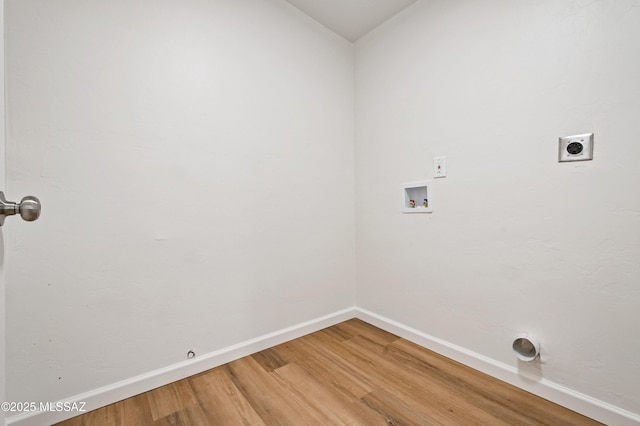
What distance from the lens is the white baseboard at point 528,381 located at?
118cm

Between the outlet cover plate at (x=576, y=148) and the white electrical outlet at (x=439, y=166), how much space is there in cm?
55

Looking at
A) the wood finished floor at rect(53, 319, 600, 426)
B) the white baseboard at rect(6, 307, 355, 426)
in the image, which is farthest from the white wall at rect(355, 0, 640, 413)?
the white baseboard at rect(6, 307, 355, 426)

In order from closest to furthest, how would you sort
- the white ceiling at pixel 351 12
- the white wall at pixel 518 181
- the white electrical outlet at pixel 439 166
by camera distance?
the white wall at pixel 518 181
the white electrical outlet at pixel 439 166
the white ceiling at pixel 351 12

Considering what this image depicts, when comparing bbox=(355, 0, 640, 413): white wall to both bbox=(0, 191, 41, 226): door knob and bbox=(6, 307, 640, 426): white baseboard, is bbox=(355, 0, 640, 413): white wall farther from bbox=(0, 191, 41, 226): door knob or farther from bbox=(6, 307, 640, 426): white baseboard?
bbox=(0, 191, 41, 226): door knob

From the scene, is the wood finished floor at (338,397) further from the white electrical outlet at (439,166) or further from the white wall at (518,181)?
the white electrical outlet at (439,166)

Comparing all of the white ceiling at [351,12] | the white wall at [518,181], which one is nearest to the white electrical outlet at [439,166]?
the white wall at [518,181]

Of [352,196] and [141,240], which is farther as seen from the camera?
[352,196]

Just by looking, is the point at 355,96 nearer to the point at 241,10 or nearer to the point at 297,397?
the point at 241,10

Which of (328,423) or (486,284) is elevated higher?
(486,284)

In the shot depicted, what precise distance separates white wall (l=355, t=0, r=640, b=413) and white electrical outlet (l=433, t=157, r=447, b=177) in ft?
0.12

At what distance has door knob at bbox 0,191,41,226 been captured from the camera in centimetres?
60

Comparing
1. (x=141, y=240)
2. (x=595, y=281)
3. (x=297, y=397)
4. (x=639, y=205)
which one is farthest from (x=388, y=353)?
(x=141, y=240)

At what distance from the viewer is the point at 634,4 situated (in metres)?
1.12

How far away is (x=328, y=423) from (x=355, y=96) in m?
2.19
